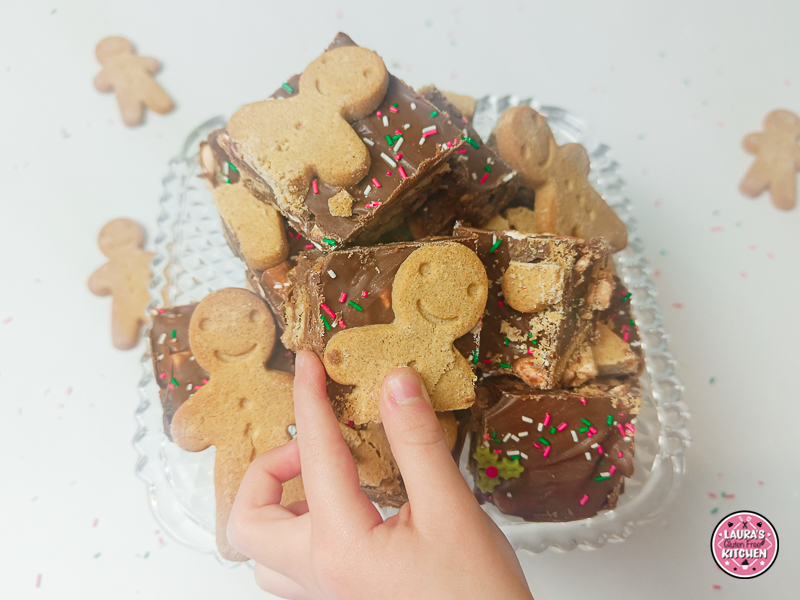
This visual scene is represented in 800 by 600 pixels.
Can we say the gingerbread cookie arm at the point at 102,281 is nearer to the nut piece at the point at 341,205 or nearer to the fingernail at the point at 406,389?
the nut piece at the point at 341,205

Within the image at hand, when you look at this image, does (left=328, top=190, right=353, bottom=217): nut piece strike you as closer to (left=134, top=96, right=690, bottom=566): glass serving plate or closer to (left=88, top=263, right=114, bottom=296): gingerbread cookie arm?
(left=134, top=96, right=690, bottom=566): glass serving plate

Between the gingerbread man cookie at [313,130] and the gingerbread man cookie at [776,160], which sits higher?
the gingerbread man cookie at [313,130]

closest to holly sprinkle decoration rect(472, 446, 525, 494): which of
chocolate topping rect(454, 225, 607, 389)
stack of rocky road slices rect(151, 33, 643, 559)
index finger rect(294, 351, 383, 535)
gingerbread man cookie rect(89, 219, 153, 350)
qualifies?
stack of rocky road slices rect(151, 33, 643, 559)

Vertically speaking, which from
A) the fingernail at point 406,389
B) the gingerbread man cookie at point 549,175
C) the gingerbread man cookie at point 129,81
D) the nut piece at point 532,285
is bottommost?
the fingernail at point 406,389

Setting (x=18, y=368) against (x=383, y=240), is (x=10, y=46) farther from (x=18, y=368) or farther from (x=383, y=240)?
(x=383, y=240)

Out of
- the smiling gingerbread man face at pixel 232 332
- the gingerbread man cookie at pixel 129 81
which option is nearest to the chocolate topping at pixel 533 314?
the smiling gingerbread man face at pixel 232 332

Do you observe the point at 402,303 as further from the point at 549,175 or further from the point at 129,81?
the point at 129,81

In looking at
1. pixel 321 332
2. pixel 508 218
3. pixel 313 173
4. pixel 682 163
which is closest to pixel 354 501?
pixel 321 332
